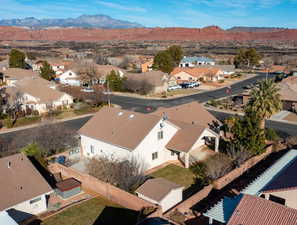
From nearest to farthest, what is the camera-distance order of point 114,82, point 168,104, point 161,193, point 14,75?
point 161,193 → point 168,104 → point 114,82 → point 14,75

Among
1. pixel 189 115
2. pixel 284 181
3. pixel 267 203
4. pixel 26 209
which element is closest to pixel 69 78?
pixel 189 115

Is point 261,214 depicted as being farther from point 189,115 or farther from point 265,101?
point 189,115

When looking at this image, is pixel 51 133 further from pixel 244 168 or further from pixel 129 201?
pixel 244 168

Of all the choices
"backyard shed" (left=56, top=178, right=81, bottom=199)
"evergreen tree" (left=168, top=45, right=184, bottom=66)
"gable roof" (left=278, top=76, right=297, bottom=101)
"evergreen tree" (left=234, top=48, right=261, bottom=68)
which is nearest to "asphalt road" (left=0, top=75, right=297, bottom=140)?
"gable roof" (left=278, top=76, right=297, bottom=101)

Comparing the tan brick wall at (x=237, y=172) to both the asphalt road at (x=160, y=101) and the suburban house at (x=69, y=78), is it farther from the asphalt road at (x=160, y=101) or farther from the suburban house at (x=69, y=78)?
the suburban house at (x=69, y=78)

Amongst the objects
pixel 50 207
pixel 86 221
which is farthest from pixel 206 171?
pixel 50 207

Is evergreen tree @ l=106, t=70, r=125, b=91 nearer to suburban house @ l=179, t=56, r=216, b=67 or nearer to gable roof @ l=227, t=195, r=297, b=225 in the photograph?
suburban house @ l=179, t=56, r=216, b=67

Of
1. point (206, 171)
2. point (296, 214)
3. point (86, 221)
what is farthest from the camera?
point (206, 171)
